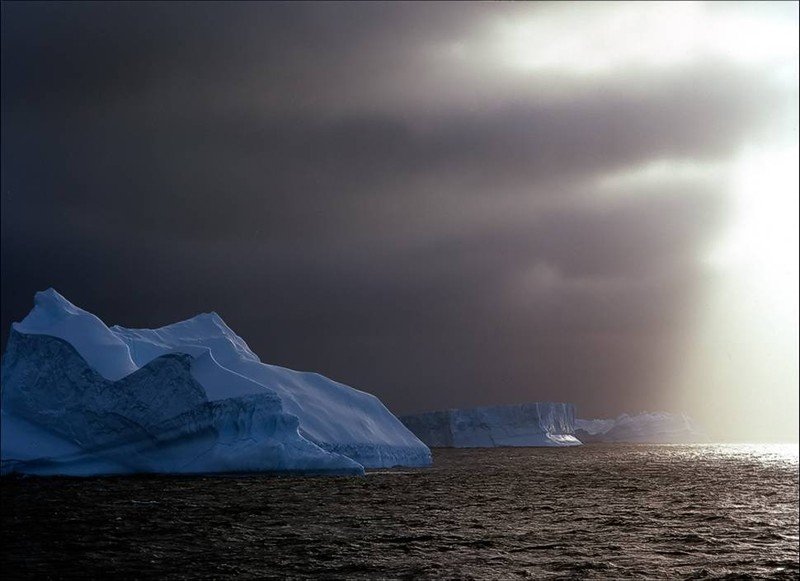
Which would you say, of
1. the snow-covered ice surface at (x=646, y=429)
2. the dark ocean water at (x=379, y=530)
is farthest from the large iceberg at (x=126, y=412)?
the snow-covered ice surface at (x=646, y=429)

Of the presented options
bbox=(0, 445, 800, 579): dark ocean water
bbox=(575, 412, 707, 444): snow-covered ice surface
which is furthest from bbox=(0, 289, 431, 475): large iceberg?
bbox=(575, 412, 707, 444): snow-covered ice surface

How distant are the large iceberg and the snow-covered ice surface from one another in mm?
117654

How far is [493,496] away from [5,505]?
1368 cm

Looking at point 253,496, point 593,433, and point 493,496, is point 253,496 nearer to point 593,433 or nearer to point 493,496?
point 493,496

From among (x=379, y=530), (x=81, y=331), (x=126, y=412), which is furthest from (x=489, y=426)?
(x=379, y=530)

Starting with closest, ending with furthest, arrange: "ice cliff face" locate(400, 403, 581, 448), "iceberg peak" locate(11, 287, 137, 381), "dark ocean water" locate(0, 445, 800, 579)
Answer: "dark ocean water" locate(0, 445, 800, 579) < "iceberg peak" locate(11, 287, 137, 381) < "ice cliff face" locate(400, 403, 581, 448)

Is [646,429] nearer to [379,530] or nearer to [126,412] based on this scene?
[126,412]

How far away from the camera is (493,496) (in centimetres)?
2780

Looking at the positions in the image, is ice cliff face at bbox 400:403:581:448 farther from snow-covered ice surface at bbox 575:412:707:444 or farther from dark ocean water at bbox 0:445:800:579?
dark ocean water at bbox 0:445:800:579

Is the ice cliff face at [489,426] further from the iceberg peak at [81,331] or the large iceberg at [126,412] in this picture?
the large iceberg at [126,412]

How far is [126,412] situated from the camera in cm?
3117

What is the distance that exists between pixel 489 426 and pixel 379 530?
72.8 metres

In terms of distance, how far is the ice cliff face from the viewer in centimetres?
8812

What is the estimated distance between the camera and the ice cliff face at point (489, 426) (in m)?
88.1
